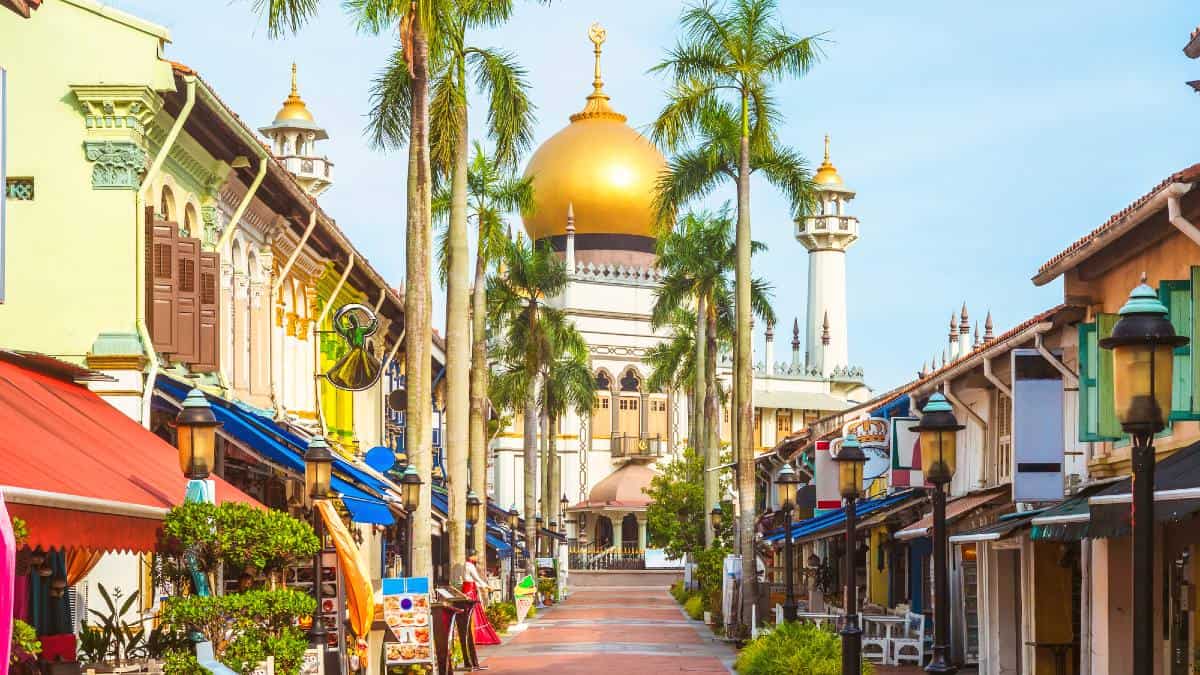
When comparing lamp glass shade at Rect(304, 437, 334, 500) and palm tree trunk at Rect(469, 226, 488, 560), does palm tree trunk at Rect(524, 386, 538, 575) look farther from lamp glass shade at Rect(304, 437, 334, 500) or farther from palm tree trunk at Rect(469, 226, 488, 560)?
lamp glass shade at Rect(304, 437, 334, 500)

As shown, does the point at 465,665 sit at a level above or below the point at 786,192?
below

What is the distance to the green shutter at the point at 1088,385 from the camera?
18494 mm

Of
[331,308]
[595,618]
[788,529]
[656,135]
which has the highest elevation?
[656,135]

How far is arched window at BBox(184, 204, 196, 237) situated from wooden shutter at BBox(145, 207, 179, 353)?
6.98ft

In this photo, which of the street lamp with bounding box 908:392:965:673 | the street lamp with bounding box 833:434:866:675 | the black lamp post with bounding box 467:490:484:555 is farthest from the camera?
the black lamp post with bounding box 467:490:484:555

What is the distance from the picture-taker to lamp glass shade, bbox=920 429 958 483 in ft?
52.3

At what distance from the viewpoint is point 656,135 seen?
107ft

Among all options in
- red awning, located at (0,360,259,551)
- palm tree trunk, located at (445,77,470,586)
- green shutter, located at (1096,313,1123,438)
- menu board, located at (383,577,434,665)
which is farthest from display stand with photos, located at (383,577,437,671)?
green shutter, located at (1096,313,1123,438)

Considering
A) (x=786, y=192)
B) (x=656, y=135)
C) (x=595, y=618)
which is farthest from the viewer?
(x=595, y=618)

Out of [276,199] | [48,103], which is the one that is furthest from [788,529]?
[48,103]

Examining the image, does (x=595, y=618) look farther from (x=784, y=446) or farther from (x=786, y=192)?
(x=786, y=192)

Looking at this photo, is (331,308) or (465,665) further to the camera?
(331,308)

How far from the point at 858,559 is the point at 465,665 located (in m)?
15.5

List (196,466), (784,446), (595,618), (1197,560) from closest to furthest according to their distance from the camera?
(196,466), (1197,560), (595,618), (784,446)
